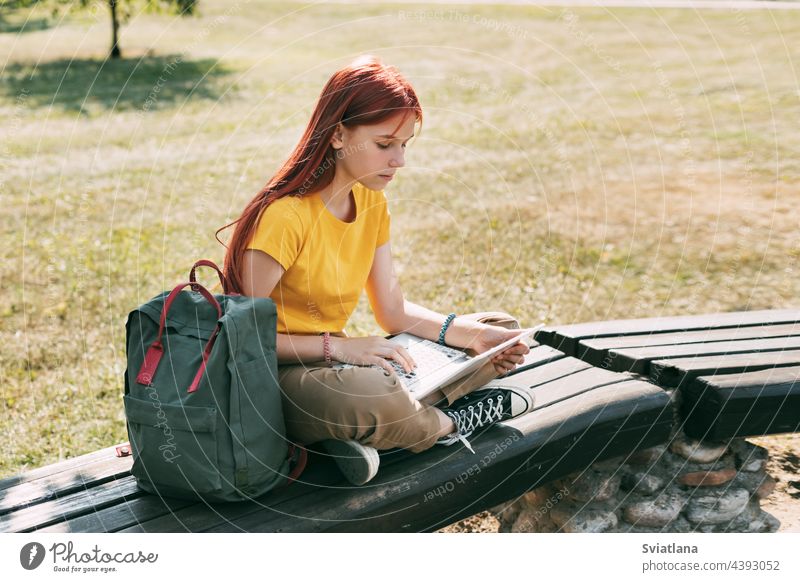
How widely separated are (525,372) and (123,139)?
7668mm

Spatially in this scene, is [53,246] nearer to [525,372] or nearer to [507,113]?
[525,372]

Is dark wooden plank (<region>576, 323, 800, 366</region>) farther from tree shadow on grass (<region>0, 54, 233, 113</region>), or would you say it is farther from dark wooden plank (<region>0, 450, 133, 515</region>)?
tree shadow on grass (<region>0, 54, 233, 113</region>)

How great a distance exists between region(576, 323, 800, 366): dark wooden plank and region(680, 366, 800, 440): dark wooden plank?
32cm

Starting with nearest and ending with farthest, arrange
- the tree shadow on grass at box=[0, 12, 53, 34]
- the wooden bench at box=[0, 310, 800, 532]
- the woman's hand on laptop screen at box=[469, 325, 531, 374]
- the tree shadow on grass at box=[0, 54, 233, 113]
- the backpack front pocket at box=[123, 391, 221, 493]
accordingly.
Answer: the backpack front pocket at box=[123, 391, 221, 493]
the wooden bench at box=[0, 310, 800, 532]
the woman's hand on laptop screen at box=[469, 325, 531, 374]
the tree shadow on grass at box=[0, 54, 233, 113]
the tree shadow on grass at box=[0, 12, 53, 34]

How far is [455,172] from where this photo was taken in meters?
Answer: 8.63

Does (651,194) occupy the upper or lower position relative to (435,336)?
lower

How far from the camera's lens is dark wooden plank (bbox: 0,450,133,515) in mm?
2648

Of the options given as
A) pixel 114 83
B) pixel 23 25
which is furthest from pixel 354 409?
pixel 23 25

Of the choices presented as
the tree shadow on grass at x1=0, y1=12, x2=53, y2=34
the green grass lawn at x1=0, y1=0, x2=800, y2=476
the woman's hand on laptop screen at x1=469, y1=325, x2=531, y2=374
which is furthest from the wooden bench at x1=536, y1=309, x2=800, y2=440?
the tree shadow on grass at x1=0, y1=12, x2=53, y2=34

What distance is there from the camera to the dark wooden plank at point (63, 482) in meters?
2.65

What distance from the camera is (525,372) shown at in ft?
11.3

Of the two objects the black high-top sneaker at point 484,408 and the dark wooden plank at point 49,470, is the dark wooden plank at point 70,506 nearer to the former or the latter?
the dark wooden plank at point 49,470

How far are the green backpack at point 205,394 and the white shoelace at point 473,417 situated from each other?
1.93 ft
